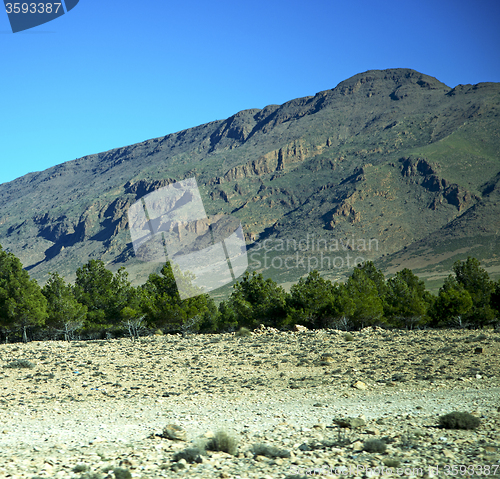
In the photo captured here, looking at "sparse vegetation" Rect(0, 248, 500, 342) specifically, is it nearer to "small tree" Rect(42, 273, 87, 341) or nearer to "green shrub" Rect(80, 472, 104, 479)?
"small tree" Rect(42, 273, 87, 341)

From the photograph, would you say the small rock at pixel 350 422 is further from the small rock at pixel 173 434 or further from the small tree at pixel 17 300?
the small tree at pixel 17 300

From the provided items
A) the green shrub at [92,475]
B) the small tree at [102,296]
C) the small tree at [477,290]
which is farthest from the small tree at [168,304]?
the green shrub at [92,475]

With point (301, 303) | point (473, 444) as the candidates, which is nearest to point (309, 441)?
point (473, 444)

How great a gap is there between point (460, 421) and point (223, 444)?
17.4 ft

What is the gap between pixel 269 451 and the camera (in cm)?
847

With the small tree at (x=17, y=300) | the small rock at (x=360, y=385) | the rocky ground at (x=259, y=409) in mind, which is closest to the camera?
the rocky ground at (x=259, y=409)

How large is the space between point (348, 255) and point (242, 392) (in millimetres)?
145146

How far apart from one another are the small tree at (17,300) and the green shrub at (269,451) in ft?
99.6

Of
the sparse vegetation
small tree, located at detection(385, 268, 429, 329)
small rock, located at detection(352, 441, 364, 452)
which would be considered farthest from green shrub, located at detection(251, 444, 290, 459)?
small tree, located at detection(385, 268, 429, 329)

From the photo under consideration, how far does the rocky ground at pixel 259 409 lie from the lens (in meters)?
7.88

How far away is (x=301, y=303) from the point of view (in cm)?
3944

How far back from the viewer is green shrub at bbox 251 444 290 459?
8375 mm

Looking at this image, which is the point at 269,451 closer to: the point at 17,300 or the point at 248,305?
the point at 17,300

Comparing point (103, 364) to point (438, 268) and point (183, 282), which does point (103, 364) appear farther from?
point (438, 268)
